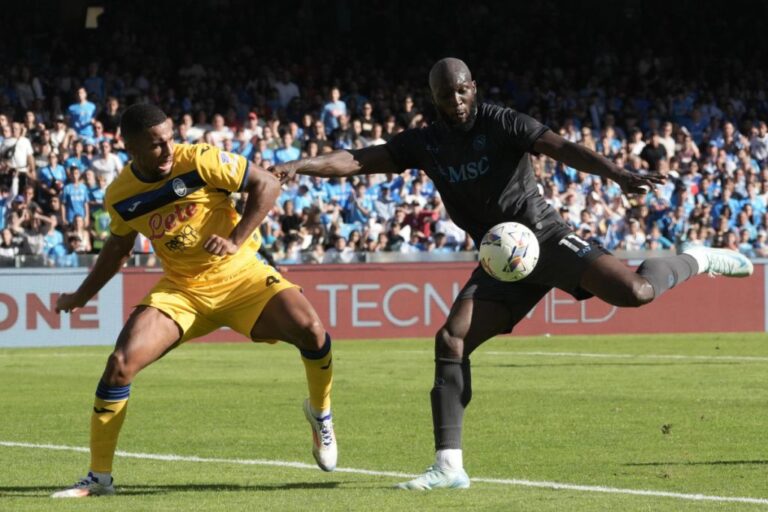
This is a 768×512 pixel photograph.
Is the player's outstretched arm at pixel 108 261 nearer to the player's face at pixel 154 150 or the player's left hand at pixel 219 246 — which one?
the player's face at pixel 154 150

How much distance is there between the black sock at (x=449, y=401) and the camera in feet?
26.9

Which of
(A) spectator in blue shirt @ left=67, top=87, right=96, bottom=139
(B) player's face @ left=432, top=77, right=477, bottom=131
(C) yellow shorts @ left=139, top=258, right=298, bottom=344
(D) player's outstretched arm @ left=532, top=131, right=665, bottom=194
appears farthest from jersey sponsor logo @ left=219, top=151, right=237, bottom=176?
(A) spectator in blue shirt @ left=67, top=87, right=96, bottom=139

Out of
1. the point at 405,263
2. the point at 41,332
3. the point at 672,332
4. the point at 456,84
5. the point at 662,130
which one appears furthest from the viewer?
the point at 662,130

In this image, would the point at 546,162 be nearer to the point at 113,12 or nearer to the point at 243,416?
the point at 113,12

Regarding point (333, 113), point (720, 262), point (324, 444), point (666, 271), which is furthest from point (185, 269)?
point (333, 113)

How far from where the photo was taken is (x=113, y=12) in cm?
3328

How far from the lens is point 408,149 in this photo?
8.66m

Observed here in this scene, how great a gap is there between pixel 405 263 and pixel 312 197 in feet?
7.94

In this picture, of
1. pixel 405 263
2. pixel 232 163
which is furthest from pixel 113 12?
pixel 232 163

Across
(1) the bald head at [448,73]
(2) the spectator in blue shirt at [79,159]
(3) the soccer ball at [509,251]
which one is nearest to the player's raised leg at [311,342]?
(3) the soccer ball at [509,251]

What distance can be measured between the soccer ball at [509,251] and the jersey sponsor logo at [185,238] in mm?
1678

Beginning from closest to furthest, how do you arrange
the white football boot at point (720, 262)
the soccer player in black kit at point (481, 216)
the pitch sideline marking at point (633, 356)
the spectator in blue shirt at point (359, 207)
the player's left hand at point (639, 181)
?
the player's left hand at point (639, 181) < the soccer player in black kit at point (481, 216) < the white football boot at point (720, 262) < the pitch sideline marking at point (633, 356) < the spectator in blue shirt at point (359, 207)

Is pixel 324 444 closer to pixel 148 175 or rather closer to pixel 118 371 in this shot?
pixel 118 371

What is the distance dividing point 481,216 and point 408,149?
0.61 meters
